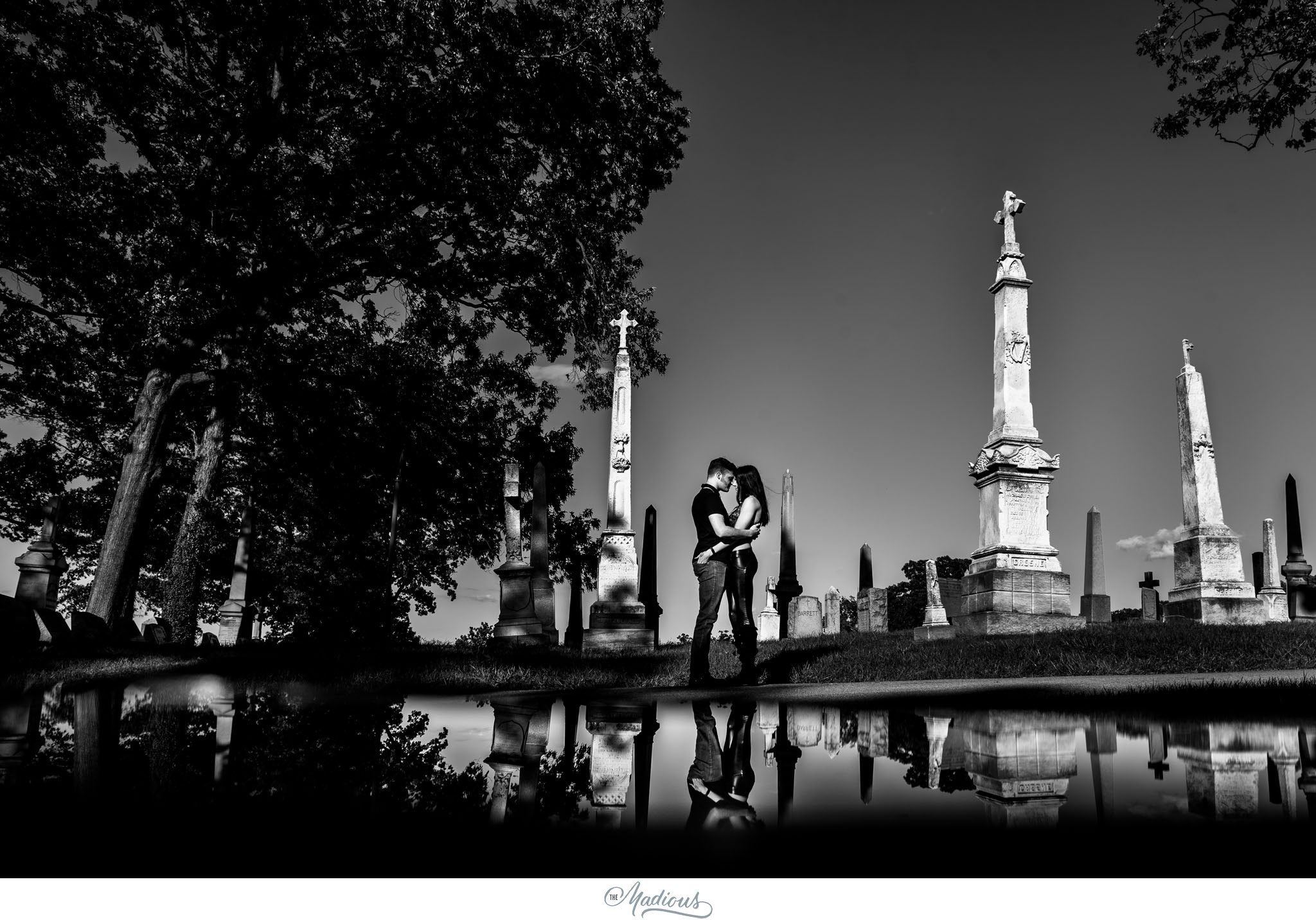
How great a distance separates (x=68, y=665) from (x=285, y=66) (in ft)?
32.2

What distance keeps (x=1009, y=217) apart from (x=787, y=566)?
1051 cm

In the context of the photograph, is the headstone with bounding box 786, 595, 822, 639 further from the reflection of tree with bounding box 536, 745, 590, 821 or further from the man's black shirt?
the reflection of tree with bounding box 536, 745, 590, 821

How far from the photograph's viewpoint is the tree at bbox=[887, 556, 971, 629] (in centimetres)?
6066

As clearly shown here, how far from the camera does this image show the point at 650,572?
20.0 metres

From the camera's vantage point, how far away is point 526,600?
13375 millimetres

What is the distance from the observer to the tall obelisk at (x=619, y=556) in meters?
15.6

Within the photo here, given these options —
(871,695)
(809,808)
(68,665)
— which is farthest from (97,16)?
(809,808)

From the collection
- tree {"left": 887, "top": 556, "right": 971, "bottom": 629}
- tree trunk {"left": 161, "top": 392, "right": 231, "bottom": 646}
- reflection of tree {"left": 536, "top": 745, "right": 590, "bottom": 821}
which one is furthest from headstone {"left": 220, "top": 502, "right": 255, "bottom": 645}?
tree {"left": 887, "top": 556, "right": 971, "bottom": 629}

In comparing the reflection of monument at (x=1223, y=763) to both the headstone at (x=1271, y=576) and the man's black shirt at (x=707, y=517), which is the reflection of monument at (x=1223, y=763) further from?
the headstone at (x=1271, y=576)

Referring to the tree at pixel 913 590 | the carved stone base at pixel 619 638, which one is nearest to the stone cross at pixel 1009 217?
the carved stone base at pixel 619 638

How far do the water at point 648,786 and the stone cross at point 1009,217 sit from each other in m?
12.9

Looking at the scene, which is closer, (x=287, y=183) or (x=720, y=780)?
(x=720, y=780)

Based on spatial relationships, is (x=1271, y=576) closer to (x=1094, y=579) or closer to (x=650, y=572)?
(x=1094, y=579)

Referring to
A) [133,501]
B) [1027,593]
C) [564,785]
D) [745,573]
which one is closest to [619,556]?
[1027,593]
